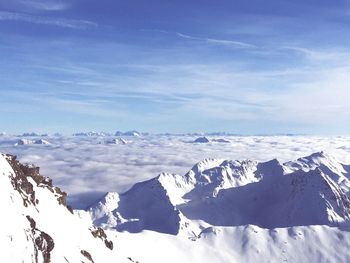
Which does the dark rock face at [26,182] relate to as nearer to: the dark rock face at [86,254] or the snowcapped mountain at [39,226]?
the snowcapped mountain at [39,226]

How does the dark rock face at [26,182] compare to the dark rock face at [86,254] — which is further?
the dark rock face at [86,254]

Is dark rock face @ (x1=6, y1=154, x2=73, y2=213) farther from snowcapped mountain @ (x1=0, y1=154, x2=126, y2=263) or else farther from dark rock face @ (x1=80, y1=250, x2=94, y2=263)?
dark rock face @ (x1=80, y1=250, x2=94, y2=263)

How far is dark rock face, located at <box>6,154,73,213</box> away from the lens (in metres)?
136

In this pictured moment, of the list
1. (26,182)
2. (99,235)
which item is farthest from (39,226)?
(99,235)

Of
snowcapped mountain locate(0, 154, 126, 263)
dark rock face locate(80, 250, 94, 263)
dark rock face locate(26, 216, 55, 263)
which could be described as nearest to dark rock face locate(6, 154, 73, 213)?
snowcapped mountain locate(0, 154, 126, 263)

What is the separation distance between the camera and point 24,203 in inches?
5271

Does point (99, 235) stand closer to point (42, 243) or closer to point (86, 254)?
point (86, 254)

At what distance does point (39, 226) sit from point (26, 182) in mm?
13120

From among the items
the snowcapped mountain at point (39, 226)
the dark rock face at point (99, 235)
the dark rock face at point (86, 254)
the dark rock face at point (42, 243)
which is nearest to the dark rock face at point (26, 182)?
the snowcapped mountain at point (39, 226)

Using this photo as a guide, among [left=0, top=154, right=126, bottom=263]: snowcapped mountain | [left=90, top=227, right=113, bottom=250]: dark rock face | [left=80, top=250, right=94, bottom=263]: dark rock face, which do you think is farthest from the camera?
[left=90, top=227, right=113, bottom=250]: dark rock face

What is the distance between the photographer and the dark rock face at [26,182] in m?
136

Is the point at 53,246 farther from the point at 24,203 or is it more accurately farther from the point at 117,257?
the point at 117,257

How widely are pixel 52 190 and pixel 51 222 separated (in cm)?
2738

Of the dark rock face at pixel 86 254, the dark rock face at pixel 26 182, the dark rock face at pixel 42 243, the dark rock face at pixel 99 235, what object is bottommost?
the dark rock face at pixel 99 235
